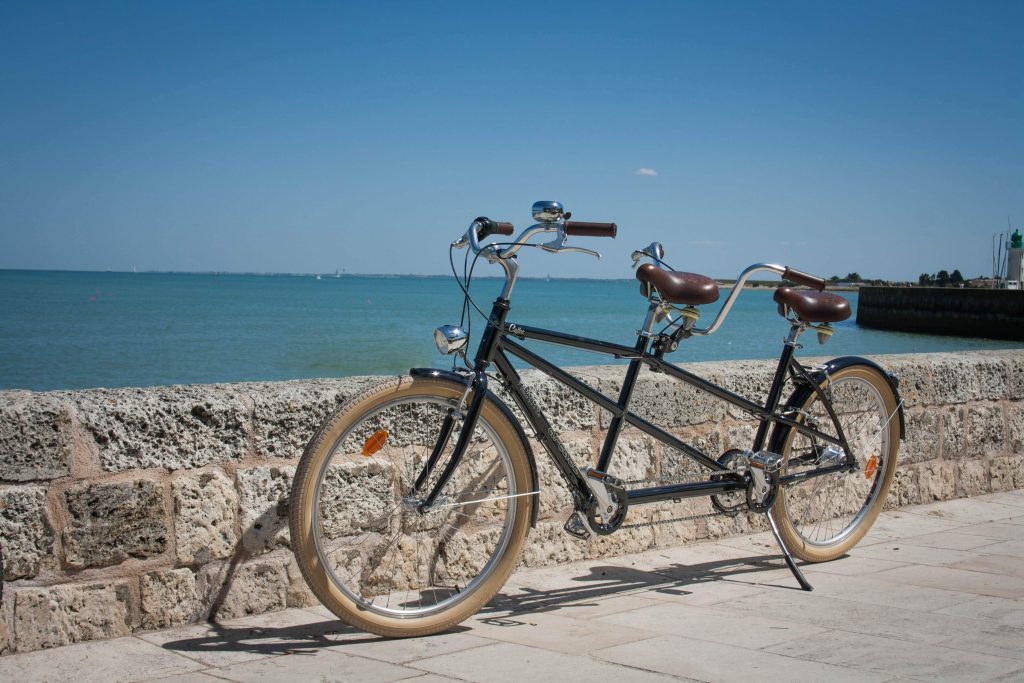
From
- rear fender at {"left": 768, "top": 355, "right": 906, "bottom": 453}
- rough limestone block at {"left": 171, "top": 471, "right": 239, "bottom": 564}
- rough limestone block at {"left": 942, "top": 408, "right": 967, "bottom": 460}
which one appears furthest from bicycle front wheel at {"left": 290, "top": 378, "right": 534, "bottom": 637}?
rough limestone block at {"left": 942, "top": 408, "right": 967, "bottom": 460}

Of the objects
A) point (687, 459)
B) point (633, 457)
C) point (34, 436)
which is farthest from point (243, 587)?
point (687, 459)

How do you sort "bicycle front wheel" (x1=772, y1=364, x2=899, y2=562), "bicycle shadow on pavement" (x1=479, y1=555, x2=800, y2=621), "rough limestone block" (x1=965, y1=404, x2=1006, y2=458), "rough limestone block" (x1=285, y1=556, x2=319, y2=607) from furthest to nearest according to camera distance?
"rough limestone block" (x1=965, y1=404, x2=1006, y2=458), "bicycle front wheel" (x1=772, y1=364, x2=899, y2=562), "bicycle shadow on pavement" (x1=479, y1=555, x2=800, y2=621), "rough limestone block" (x1=285, y1=556, x2=319, y2=607)

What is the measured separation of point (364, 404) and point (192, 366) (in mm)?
26518

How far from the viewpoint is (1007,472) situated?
18.1ft

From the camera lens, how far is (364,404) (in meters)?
2.87

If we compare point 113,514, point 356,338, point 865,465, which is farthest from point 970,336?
point 113,514

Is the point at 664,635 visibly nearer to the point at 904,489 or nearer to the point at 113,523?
the point at 113,523

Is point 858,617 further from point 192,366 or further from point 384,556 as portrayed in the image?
point 192,366

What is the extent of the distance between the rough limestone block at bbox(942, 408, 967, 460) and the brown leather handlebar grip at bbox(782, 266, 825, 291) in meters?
1.76

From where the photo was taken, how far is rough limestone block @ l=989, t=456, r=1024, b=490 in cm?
543

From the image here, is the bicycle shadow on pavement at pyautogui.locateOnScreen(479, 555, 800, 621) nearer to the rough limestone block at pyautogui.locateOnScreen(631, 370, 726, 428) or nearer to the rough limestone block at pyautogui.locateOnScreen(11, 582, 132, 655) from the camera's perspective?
the rough limestone block at pyautogui.locateOnScreen(631, 370, 726, 428)

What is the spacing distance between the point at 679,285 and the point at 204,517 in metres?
1.60

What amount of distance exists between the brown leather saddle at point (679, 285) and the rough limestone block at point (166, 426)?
1327mm

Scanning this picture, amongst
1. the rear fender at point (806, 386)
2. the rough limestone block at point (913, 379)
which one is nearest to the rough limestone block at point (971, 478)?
the rough limestone block at point (913, 379)
